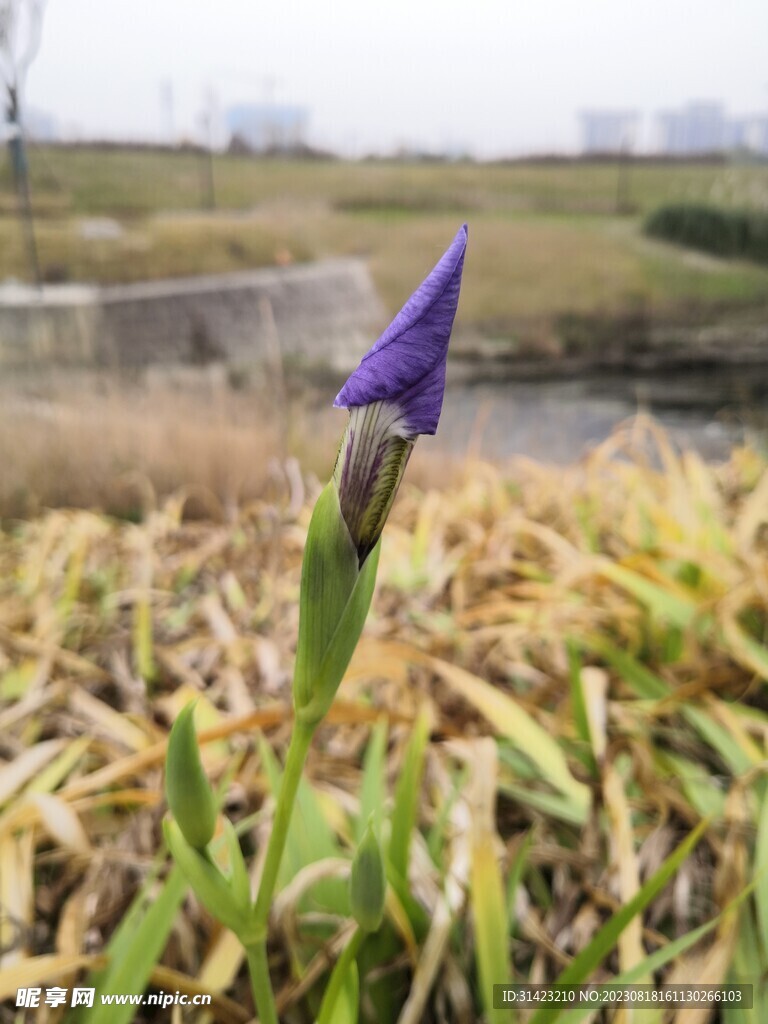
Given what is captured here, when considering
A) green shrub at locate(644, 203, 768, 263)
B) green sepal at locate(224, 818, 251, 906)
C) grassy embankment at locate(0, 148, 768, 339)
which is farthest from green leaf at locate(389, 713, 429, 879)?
green shrub at locate(644, 203, 768, 263)

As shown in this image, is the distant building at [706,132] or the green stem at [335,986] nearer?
the green stem at [335,986]

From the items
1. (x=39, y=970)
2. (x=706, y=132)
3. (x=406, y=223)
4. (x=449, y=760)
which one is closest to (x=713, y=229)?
(x=706, y=132)

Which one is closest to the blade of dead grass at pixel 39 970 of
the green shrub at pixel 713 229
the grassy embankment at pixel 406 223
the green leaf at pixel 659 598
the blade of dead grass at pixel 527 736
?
the blade of dead grass at pixel 527 736

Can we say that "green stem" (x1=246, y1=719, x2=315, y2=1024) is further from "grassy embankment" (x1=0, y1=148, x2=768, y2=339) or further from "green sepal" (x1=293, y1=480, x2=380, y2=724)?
"grassy embankment" (x1=0, y1=148, x2=768, y2=339)

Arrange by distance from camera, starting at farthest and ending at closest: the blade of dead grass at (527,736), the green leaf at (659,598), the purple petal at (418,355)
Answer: the green leaf at (659,598)
the blade of dead grass at (527,736)
the purple petal at (418,355)

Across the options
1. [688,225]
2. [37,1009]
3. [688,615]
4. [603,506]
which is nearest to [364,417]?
[37,1009]

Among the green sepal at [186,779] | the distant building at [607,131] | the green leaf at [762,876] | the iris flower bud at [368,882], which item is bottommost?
the green leaf at [762,876]

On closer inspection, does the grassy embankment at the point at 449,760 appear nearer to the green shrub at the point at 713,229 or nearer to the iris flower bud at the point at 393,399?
the iris flower bud at the point at 393,399

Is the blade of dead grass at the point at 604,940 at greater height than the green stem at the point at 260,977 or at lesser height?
lesser
